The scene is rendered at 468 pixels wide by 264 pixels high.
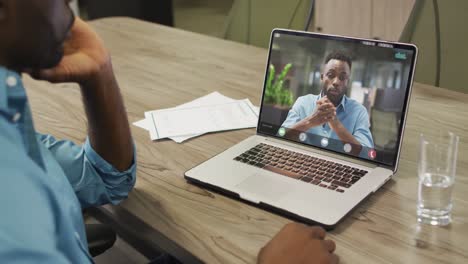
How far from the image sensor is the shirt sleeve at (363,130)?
107 centimetres

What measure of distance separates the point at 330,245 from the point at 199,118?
639 mm

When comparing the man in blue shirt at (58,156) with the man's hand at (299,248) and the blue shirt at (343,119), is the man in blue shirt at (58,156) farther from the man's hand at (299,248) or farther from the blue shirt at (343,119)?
the blue shirt at (343,119)

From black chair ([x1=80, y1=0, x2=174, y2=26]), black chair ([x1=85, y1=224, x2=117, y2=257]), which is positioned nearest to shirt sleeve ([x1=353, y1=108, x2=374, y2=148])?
black chair ([x1=85, y1=224, x2=117, y2=257])

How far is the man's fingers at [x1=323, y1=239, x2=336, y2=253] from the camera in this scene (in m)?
0.86

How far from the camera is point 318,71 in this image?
113 cm

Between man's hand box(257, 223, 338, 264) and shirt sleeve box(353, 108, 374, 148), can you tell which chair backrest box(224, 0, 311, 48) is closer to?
shirt sleeve box(353, 108, 374, 148)

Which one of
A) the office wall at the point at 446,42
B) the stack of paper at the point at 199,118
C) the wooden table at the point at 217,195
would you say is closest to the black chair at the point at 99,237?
the wooden table at the point at 217,195

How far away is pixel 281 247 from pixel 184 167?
0.37 m

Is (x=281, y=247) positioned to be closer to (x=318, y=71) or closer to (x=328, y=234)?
(x=328, y=234)

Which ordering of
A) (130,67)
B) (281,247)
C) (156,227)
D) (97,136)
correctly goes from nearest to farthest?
(281,247) < (156,227) < (97,136) < (130,67)

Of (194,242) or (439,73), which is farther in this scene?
(439,73)

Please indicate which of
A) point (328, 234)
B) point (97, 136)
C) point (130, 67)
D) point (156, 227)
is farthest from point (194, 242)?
point (130, 67)

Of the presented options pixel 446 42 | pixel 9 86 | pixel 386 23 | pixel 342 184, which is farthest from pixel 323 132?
pixel 386 23

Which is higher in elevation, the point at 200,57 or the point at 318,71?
the point at 318,71
